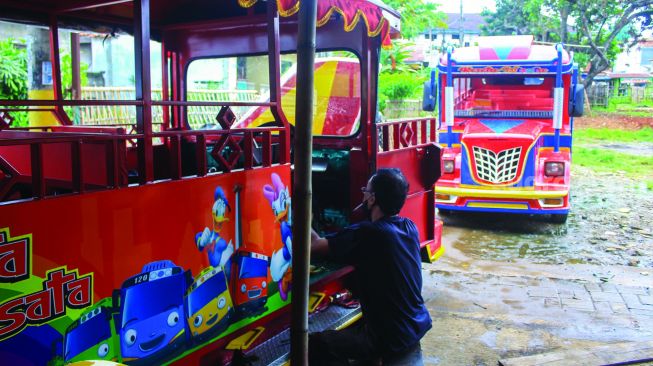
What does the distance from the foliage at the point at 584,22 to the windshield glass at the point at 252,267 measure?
17.5m

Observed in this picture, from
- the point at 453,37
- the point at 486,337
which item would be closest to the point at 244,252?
the point at 486,337

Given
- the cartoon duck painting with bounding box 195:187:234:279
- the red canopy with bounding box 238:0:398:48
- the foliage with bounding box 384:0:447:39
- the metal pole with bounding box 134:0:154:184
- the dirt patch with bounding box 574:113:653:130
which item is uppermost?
the foliage with bounding box 384:0:447:39

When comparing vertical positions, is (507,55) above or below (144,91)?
above

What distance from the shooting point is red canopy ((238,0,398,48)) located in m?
2.86

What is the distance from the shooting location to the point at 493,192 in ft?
25.7

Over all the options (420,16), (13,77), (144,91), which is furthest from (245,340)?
(420,16)

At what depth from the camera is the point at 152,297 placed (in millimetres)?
2430

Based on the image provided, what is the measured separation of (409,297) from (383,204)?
1.76ft

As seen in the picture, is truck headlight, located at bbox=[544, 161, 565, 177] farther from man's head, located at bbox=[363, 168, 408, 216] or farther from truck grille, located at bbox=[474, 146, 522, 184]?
man's head, located at bbox=[363, 168, 408, 216]

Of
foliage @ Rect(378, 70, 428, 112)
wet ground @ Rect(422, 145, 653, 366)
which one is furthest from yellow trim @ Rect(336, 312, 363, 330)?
foliage @ Rect(378, 70, 428, 112)

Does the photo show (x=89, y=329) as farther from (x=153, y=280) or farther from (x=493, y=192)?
(x=493, y=192)

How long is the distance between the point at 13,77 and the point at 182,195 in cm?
955

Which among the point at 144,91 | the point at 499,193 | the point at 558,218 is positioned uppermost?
the point at 144,91

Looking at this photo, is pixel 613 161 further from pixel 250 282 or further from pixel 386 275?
pixel 250 282
